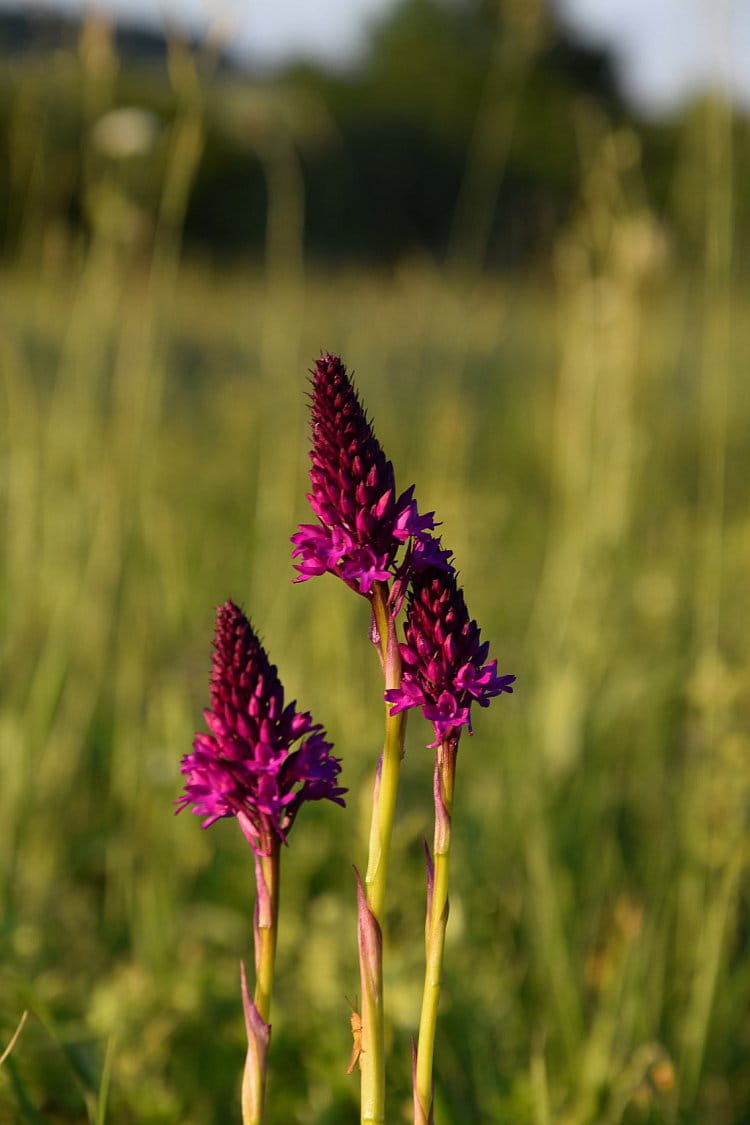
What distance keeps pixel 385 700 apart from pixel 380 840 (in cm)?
10

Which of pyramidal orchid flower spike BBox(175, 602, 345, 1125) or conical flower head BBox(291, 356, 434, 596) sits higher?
conical flower head BBox(291, 356, 434, 596)

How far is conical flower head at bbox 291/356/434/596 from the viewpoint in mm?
865

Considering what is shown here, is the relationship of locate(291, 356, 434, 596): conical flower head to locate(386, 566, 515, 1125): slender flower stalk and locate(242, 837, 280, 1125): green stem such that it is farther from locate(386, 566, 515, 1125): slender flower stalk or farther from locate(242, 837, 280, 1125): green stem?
locate(242, 837, 280, 1125): green stem

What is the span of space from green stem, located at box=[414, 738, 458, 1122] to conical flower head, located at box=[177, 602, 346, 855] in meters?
0.08

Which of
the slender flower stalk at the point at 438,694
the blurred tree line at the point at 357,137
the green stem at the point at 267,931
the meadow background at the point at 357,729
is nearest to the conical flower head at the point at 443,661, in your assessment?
the slender flower stalk at the point at 438,694

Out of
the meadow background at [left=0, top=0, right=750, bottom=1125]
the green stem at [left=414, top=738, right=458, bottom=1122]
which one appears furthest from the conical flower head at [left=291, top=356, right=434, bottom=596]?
the meadow background at [left=0, top=0, right=750, bottom=1125]

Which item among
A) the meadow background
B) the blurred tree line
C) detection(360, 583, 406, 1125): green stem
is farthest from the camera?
the blurred tree line

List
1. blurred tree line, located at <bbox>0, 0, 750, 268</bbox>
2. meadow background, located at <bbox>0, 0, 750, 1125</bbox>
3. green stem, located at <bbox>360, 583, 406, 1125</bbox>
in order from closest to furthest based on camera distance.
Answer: green stem, located at <bbox>360, 583, 406, 1125</bbox> → meadow background, located at <bbox>0, 0, 750, 1125</bbox> → blurred tree line, located at <bbox>0, 0, 750, 268</bbox>

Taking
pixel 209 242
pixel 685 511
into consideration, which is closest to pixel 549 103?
pixel 209 242

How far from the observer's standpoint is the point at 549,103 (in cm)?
2791

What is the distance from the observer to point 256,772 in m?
0.87

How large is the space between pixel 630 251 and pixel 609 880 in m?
1.60

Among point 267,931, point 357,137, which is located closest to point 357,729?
point 267,931

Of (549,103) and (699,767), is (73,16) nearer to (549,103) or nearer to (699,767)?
(699,767)
